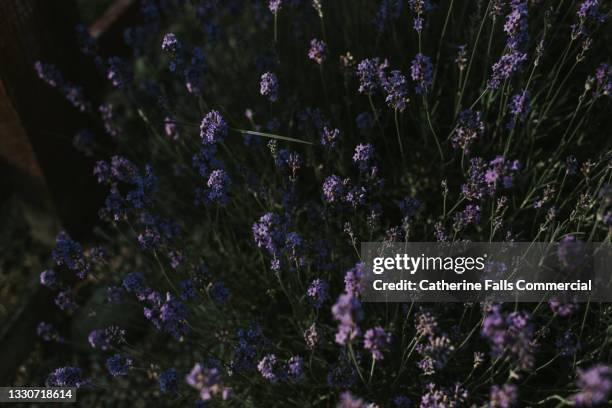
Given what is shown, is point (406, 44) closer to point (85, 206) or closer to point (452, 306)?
point (452, 306)

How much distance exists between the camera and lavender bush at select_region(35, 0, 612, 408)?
2.31 m

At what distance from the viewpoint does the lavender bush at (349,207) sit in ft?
7.59

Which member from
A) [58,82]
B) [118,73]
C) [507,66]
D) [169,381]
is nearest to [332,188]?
[507,66]

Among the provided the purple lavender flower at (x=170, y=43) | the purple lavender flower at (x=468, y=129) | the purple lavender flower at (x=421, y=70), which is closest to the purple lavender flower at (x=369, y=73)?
the purple lavender flower at (x=421, y=70)

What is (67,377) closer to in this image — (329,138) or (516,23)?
(329,138)

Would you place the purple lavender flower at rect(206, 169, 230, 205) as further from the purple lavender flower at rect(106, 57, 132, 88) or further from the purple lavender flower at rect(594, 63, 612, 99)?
the purple lavender flower at rect(594, 63, 612, 99)

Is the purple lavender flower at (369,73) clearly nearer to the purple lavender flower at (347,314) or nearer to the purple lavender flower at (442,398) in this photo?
the purple lavender flower at (347,314)

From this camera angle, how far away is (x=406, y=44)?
365 centimetres

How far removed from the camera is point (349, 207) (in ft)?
9.47

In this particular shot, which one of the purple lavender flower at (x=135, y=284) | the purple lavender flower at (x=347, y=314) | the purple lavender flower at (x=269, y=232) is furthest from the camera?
the purple lavender flower at (x=135, y=284)

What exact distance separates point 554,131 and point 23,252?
349cm

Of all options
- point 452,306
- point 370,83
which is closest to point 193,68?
point 370,83

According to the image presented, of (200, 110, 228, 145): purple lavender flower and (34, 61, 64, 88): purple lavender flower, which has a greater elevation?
(34, 61, 64, 88): purple lavender flower

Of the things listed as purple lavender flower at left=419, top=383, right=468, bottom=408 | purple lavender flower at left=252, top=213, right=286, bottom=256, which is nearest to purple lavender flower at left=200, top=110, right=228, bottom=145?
purple lavender flower at left=252, top=213, right=286, bottom=256
